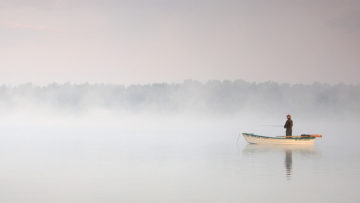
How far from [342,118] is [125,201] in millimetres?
168404

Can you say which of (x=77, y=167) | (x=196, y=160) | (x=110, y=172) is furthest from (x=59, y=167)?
(x=196, y=160)

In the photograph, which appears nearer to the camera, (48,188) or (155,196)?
(155,196)

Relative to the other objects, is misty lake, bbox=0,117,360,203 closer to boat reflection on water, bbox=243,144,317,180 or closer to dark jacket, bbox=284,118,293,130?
boat reflection on water, bbox=243,144,317,180

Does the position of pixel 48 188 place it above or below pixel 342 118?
below

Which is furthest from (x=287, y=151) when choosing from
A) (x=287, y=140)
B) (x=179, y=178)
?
Result: (x=179, y=178)

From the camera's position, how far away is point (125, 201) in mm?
13305

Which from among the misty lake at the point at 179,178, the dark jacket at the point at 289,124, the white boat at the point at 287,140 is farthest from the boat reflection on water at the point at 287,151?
the dark jacket at the point at 289,124

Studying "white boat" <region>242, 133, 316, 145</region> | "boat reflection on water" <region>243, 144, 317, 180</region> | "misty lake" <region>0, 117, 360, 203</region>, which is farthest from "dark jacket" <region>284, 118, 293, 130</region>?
"misty lake" <region>0, 117, 360, 203</region>

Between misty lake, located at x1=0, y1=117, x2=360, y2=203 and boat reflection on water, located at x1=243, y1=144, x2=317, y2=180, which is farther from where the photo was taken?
boat reflection on water, located at x1=243, y1=144, x2=317, y2=180

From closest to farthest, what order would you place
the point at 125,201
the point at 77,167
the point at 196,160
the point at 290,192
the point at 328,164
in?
the point at 125,201 < the point at 290,192 < the point at 77,167 < the point at 328,164 < the point at 196,160

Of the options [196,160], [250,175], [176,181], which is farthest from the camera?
[196,160]

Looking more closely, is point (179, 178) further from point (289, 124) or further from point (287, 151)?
point (289, 124)

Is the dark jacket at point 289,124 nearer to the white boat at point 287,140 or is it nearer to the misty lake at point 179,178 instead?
the white boat at point 287,140

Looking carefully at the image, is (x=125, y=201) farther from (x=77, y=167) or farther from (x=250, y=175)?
(x=77, y=167)
